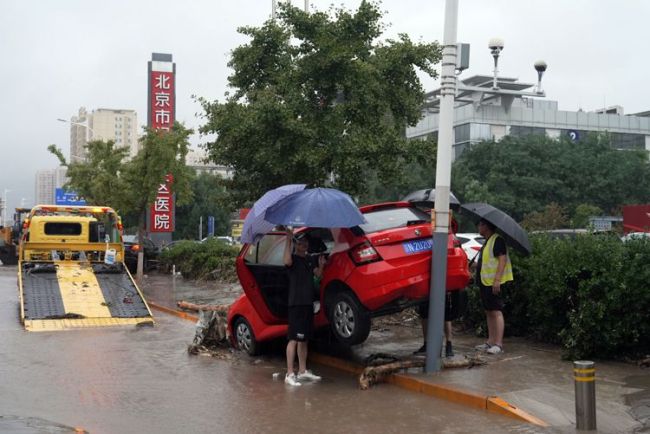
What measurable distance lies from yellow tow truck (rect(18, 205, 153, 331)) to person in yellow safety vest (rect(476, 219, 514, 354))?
6.35 meters

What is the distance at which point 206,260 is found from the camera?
843 inches

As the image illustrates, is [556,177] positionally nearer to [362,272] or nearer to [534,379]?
[534,379]

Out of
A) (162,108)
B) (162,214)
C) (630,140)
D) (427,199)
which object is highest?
(630,140)

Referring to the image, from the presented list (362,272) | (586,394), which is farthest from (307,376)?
(586,394)

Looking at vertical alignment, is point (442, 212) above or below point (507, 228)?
above

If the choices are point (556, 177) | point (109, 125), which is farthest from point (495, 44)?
point (109, 125)

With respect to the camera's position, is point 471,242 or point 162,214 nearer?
point 471,242

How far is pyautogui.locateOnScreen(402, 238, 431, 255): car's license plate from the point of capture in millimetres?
7578

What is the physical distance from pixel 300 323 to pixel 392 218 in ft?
5.33

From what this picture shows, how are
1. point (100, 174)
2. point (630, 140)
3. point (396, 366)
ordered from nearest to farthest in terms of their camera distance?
point (396, 366), point (100, 174), point (630, 140)

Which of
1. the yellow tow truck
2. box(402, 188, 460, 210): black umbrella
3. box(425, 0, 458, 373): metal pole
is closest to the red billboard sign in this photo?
the yellow tow truck

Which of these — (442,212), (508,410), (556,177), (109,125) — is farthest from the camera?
(109,125)

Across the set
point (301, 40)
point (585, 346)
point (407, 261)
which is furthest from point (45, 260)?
point (585, 346)

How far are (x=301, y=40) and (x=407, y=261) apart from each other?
8.17 meters
